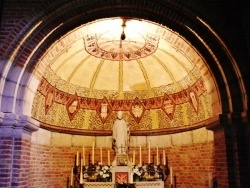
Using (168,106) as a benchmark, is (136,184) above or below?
below

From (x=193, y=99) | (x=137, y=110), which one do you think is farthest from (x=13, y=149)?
(x=137, y=110)

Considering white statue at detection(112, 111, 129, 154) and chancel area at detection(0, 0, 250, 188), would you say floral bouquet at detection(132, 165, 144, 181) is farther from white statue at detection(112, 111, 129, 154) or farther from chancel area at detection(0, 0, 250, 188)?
white statue at detection(112, 111, 129, 154)

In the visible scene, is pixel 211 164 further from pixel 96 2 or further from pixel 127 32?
pixel 96 2

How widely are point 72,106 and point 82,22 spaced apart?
3.44 m

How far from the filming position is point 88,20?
210 inches

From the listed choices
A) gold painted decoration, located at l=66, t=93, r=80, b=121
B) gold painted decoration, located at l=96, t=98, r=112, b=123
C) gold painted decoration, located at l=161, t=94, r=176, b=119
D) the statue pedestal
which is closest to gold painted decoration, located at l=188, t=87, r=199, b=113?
gold painted decoration, located at l=161, t=94, r=176, b=119

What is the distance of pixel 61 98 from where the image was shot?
7.97 meters

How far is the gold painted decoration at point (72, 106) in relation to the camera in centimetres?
824

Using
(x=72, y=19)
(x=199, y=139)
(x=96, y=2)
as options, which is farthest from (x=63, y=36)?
(x=199, y=139)

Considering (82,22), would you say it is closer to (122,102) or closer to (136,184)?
(136,184)

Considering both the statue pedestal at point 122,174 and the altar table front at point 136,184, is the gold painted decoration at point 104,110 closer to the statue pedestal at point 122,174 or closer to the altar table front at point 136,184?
the statue pedestal at point 122,174

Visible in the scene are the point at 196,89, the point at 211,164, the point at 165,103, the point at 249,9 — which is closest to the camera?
the point at 249,9

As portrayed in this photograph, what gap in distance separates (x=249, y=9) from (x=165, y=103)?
385 cm

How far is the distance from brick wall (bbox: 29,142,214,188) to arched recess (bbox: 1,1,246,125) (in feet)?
6.67
